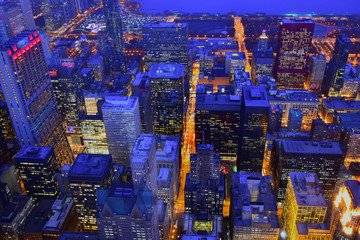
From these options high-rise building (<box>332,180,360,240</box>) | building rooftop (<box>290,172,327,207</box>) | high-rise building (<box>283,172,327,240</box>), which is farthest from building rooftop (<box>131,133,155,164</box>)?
high-rise building (<box>332,180,360,240</box>)

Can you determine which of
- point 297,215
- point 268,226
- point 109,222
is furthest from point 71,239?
point 297,215

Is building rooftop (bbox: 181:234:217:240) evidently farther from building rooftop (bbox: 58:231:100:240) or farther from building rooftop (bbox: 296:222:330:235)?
building rooftop (bbox: 58:231:100:240)

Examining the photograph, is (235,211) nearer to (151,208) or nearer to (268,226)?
(268,226)

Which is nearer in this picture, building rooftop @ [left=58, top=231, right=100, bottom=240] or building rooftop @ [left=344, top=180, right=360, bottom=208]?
building rooftop @ [left=344, top=180, right=360, bottom=208]

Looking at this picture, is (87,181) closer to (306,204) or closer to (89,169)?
(89,169)

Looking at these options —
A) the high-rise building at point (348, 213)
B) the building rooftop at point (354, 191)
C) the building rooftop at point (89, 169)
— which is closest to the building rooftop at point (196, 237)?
the building rooftop at point (89, 169)

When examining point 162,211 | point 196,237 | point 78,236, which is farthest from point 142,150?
point 196,237
